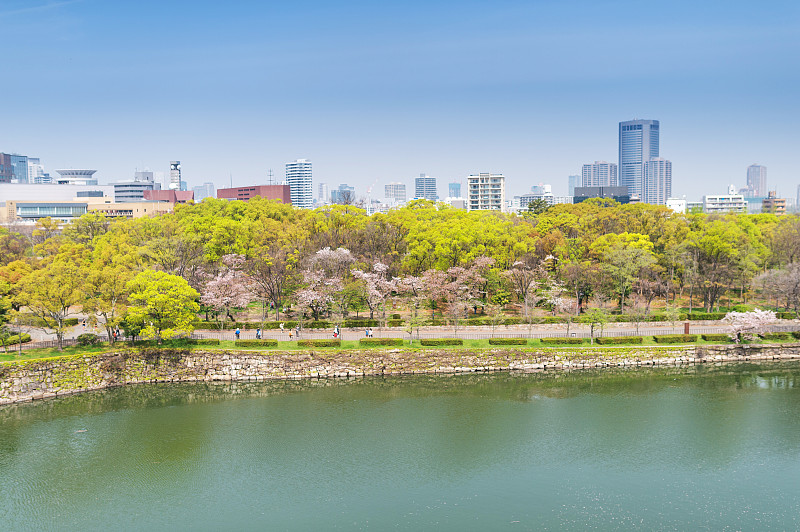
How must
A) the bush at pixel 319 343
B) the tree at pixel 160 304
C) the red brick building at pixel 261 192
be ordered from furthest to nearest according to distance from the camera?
the red brick building at pixel 261 192, the bush at pixel 319 343, the tree at pixel 160 304

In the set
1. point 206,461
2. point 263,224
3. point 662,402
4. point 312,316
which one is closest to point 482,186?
point 263,224

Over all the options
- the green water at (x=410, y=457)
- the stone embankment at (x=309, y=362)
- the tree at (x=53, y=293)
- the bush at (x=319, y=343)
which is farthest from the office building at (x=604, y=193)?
the tree at (x=53, y=293)

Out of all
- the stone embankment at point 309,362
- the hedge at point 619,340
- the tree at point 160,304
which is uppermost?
the tree at point 160,304

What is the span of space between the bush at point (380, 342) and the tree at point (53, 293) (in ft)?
55.2

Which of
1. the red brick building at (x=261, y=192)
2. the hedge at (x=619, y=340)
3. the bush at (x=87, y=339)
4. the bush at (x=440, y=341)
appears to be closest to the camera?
the bush at (x=87, y=339)

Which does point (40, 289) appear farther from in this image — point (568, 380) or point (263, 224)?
point (568, 380)

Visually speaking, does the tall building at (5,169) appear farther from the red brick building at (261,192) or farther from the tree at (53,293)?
the tree at (53,293)

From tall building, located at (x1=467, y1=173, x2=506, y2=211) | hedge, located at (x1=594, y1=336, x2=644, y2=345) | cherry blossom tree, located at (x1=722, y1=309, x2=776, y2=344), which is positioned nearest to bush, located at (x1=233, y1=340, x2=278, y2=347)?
hedge, located at (x1=594, y1=336, x2=644, y2=345)

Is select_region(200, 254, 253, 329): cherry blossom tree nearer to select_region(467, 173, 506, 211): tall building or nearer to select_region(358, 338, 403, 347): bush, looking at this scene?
select_region(358, 338, 403, 347): bush

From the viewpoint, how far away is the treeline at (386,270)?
36.2m

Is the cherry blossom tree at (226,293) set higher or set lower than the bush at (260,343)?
higher

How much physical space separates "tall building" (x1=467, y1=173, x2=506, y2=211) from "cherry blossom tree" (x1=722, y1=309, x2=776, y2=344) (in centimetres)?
11178

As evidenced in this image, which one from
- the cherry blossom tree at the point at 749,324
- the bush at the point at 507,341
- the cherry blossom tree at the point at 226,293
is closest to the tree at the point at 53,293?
Result: the cherry blossom tree at the point at 226,293

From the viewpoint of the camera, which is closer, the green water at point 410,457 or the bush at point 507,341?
the green water at point 410,457
